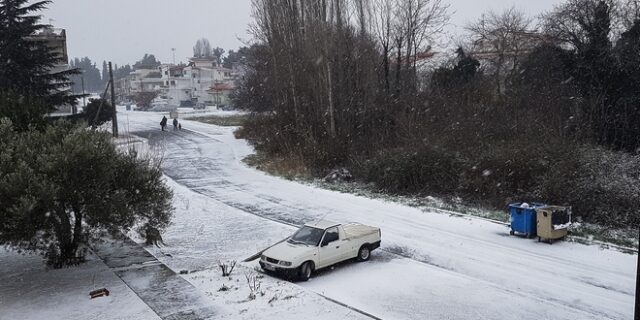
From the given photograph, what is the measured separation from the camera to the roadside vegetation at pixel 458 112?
20375mm

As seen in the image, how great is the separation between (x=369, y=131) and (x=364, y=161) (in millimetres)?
3713

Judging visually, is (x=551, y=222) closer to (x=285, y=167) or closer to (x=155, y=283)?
(x=155, y=283)

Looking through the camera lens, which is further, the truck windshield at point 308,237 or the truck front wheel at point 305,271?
the truck windshield at point 308,237

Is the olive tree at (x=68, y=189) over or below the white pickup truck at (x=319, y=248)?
over

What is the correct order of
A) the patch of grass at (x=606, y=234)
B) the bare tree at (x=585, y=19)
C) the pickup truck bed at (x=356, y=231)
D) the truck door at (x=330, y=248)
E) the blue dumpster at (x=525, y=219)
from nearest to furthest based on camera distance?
the truck door at (x=330, y=248) → the pickup truck bed at (x=356, y=231) → the patch of grass at (x=606, y=234) → the blue dumpster at (x=525, y=219) → the bare tree at (x=585, y=19)

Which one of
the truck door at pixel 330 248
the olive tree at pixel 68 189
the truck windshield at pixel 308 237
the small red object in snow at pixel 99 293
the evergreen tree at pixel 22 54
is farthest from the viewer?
the evergreen tree at pixel 22 54

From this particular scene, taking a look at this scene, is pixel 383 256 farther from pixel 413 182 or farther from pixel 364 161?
pixel 364 161

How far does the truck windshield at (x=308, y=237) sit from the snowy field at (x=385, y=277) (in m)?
1.03

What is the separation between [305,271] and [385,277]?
214 cm

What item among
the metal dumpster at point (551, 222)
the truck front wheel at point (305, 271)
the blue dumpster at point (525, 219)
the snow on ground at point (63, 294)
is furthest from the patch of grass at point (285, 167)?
the truck front wheel at point (305, 271)

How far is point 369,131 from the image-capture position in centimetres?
3186

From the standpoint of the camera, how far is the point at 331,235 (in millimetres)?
14938

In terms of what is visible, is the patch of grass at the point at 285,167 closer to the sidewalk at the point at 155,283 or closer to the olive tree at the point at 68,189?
the sidewalk at the point at 155,283

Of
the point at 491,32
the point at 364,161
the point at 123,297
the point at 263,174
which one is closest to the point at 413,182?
the point at 364,161
